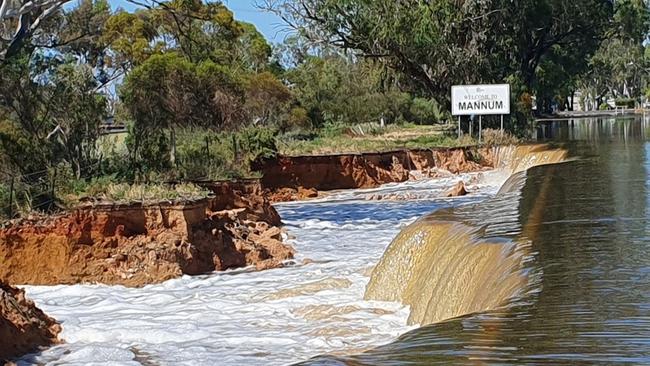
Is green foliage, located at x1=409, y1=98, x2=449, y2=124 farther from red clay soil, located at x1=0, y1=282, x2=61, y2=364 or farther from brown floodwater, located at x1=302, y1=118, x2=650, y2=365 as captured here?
red clay soil, located at x1=0, y1=282, x2=61, y2=364

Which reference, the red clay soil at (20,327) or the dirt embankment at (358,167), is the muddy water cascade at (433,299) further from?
the dirt embankment at (358,167)

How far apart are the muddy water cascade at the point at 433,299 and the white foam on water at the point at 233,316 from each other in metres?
0.04

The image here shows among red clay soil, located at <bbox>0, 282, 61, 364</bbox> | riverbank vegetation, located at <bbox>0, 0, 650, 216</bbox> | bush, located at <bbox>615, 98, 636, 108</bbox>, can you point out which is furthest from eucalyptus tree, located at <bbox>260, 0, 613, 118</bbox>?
bush, located at <bbox>615, 98, 636, 108</bbox>

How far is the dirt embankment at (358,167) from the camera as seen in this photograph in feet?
106

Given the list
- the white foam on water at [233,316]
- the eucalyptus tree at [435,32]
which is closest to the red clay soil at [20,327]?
the white foam on water at [233,316]

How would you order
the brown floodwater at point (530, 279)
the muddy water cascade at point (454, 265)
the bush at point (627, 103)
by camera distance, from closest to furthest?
the brown floodwater at point (530, 279)
the muddy water cascade at point (454, 265)
the bush at point (627, 103)

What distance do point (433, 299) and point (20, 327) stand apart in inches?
211

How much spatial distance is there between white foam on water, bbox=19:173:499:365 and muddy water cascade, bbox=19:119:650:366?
0.13 feet

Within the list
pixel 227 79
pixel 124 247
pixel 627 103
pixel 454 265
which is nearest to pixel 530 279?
pixel 454 265

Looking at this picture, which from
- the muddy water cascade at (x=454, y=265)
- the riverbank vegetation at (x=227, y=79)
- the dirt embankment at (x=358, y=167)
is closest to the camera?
the muddy water cascade at (x=454, y=265)

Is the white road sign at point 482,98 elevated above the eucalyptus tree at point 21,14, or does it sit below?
below

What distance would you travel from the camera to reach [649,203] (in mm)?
14109

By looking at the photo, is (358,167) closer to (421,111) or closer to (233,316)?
(233,316)

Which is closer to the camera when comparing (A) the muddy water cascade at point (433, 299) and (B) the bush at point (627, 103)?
(A) the muddy water cascade at point (433, 299)
